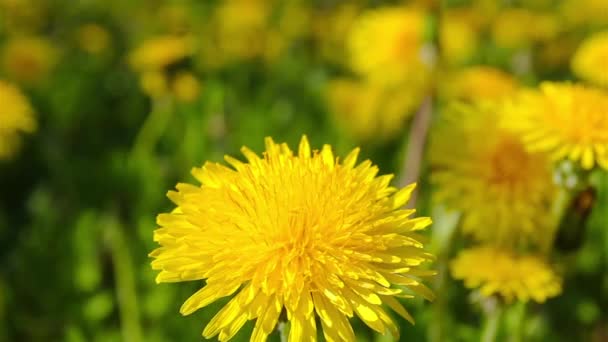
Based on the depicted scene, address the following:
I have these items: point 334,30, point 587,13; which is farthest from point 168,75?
point 587,13

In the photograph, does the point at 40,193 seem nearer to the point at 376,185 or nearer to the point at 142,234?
the point at 142,234

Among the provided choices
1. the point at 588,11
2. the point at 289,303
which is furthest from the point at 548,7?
the point at 289,303

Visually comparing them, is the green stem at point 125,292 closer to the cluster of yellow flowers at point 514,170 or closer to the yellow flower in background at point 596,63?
the cluster of yellow flowers at point 514,170

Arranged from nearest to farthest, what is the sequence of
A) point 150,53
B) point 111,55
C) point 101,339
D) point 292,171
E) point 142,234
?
point 292,171
point 101,339
point 142,234
point 150,53
point 111,55

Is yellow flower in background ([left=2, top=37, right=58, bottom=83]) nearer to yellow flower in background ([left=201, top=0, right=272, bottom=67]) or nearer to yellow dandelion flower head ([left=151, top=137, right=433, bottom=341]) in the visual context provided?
yellow flower in background ([left=201, top=0, right=272, bottom=67])

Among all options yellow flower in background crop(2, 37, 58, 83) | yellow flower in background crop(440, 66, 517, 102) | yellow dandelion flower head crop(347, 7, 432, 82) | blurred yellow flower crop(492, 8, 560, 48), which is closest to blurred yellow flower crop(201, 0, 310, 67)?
yellow flower in background crop(2, 37, 58, 83)

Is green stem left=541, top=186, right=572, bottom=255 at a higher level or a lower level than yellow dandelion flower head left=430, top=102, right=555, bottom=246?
lower
